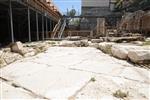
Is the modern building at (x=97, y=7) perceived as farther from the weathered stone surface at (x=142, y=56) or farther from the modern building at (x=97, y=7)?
the weathered stone surface at (x=142, y=56)

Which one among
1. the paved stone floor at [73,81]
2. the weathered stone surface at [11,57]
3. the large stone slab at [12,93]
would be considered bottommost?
the large stone slab at [12,93]

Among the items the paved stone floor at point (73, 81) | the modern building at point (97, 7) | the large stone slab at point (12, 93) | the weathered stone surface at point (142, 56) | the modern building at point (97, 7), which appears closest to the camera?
the large stone slab at point (12, 93)

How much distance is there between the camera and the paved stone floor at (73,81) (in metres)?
3.20

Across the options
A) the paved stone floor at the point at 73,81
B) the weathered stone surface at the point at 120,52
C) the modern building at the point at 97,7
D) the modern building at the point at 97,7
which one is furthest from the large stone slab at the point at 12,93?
the modern building at the point at 97,7

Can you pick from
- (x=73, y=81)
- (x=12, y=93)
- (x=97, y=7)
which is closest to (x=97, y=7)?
(x=97, y=7)

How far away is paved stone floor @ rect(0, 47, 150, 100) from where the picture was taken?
320 centimetres

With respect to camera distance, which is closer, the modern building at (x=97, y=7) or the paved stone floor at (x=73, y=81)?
the paved stone floor at (x=73, y=81)

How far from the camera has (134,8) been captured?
94.1 feet

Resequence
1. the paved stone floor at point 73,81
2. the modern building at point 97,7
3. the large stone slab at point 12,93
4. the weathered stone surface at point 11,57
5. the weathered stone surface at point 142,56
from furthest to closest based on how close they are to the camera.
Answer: the modern building at point 97,7
the weathered stone surface at point 11,57
the weathered stone surface at point 142,56
the paved stone floor at point 73,81
the large stone slab at point 12,93

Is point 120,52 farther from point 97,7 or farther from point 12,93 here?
point 97,7

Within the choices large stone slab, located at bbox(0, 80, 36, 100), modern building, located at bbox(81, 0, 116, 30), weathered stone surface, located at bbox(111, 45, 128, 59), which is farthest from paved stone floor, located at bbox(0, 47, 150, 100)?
modern building, located at bbox(81, 0, 116, 30)

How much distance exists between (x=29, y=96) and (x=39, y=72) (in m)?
1.41

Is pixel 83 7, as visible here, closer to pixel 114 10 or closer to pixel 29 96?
pixel 114 10

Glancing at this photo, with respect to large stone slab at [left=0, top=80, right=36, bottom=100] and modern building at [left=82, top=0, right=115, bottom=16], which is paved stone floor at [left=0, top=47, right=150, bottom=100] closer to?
→ large stone slab at [left=0, top=80, right=36, bottom=100]
